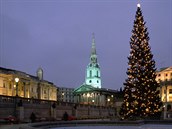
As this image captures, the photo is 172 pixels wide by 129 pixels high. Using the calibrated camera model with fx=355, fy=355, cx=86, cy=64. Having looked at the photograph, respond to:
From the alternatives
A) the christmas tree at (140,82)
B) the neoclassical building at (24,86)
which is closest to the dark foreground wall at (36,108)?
the christmas tree at (140,82)

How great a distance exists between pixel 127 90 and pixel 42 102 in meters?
14.2

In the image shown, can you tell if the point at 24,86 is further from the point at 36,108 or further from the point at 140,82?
the point at 140,82

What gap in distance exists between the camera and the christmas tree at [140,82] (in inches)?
2276

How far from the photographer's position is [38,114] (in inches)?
2140

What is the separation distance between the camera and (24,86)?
125375 mm

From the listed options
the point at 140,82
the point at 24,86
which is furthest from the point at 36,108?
the point at 24,86

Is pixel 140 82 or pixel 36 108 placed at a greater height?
pixel 140 82

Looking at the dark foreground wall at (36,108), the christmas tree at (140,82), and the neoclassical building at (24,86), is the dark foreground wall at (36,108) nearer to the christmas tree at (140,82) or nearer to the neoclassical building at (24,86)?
the christmas tree at (140,82)

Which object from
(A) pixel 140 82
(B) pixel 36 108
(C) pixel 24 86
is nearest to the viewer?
(B) pixel 36 108

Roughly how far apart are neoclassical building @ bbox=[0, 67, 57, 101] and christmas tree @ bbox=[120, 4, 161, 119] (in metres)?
54.1

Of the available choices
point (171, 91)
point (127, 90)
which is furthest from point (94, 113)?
point (171, 91)

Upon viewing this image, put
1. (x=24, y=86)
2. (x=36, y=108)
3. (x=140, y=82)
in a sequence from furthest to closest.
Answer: (x=24, y=86) < (x=140, y=82) < (x=36, y=108)

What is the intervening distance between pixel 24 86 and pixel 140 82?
240ft

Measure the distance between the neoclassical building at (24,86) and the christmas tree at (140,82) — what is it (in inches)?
2131
